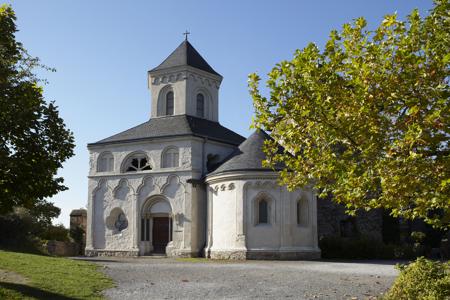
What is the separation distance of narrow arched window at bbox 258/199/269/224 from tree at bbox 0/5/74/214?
1805 centimetres

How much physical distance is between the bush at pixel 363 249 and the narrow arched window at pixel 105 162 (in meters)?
15.0

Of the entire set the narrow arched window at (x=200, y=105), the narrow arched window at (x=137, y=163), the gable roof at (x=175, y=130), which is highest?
the narrow arched window at (x=200, y=105)

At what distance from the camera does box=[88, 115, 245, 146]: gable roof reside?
35812 mm

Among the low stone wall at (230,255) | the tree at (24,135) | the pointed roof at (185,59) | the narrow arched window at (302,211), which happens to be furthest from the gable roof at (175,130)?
the tree at (24,135)

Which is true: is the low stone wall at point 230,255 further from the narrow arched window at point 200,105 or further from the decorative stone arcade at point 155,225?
the narrow arched window at point 200,105

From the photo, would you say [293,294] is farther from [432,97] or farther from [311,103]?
[432,97]

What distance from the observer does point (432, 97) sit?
9461 millimetres

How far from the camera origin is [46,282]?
47.9ft

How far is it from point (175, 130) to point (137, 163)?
3.49 m

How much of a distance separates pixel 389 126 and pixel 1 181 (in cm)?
922

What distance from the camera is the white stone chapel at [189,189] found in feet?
100

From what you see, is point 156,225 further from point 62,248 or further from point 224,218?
point 62,248

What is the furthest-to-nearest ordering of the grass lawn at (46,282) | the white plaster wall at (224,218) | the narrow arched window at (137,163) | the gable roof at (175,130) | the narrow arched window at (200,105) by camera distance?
1. the narrow arched window at (200,105)
2. the narrow arched window at (137,163)
3. the gable roof at (175,130)
4. the white plaster wall at (224,218)
5. the grass lawn at (46,282)

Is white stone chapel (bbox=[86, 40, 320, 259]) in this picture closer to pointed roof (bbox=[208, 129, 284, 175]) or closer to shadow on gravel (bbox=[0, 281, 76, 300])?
pointed roof (bbox=[208, 129, 284, 175])
